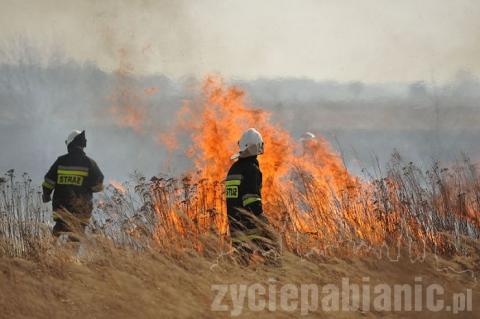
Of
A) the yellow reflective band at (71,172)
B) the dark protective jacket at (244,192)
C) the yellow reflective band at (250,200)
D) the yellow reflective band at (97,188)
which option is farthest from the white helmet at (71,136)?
the yellow reflective band at (250,200)

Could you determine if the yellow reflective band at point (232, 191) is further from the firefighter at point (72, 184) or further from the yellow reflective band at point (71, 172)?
the yellow reflective band at point (71, 172)

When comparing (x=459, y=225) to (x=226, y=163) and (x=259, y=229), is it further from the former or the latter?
(x=226, y=163)

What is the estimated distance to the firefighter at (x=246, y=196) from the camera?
691cm

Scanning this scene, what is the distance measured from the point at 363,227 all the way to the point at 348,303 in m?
2.57

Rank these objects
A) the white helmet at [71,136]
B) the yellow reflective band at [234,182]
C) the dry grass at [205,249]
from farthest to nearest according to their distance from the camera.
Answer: the white helmet at [71,136]
the yellow reflective band at [234,182]
the dry grass at [205,249]

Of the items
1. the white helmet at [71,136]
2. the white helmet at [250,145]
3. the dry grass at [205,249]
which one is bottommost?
the dry grass at [205,249]

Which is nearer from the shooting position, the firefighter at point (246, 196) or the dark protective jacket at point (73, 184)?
the firefighter at point (246, 196)

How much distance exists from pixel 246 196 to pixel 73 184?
3108 mm

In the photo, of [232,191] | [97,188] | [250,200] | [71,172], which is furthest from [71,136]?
[250,200]

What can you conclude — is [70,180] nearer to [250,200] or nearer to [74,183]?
[74,183]

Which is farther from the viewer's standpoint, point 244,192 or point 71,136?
point 71,136

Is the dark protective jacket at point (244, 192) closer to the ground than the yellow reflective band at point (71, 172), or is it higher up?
closer to the ground

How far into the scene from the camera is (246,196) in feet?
23.2

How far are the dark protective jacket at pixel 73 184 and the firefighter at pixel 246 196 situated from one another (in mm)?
2525
